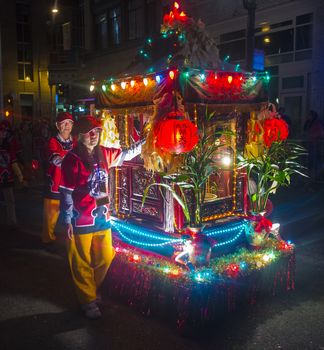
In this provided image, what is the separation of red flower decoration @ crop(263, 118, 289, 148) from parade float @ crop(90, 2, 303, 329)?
0.01 meters

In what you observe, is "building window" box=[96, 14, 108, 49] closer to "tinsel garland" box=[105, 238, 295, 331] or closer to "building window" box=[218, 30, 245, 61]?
"building window" box=[218, 30, 245, 61]

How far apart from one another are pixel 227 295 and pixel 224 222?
0.99m

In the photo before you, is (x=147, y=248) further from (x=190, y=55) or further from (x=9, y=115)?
(x=9, y=115)

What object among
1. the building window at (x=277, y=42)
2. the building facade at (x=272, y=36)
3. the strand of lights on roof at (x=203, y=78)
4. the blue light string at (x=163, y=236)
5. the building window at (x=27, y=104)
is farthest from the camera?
the building window at (x=27, y=104)

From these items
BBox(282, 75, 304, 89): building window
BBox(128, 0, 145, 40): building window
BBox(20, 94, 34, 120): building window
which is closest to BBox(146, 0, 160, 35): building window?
BBox(128, 0, 145, 40): building window

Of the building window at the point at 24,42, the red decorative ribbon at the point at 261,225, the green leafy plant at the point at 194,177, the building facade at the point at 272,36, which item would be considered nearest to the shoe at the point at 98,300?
the green leafy plant at the point at 194,177

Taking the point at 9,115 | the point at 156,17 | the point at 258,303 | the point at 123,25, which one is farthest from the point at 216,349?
the point at 9,115

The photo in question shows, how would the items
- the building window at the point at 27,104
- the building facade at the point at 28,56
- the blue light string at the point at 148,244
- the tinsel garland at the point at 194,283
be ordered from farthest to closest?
the building window at the point at 27,104 < the building facade at the point at 28,56 < the blue light string at the point at 148,244 < the tinsel garland at the point at 194,283

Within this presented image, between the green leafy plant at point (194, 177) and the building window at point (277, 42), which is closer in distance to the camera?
the green leafy plant at point (194, 177)

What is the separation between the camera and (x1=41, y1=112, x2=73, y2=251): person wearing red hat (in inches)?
236

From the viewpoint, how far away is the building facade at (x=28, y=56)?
34.2 metres

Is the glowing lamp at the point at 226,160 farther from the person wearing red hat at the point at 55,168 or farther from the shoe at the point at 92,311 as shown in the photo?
the person wearing red hat at the point at 55,168

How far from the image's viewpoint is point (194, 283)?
155 inches

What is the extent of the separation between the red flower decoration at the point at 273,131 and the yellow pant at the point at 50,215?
128 inches
